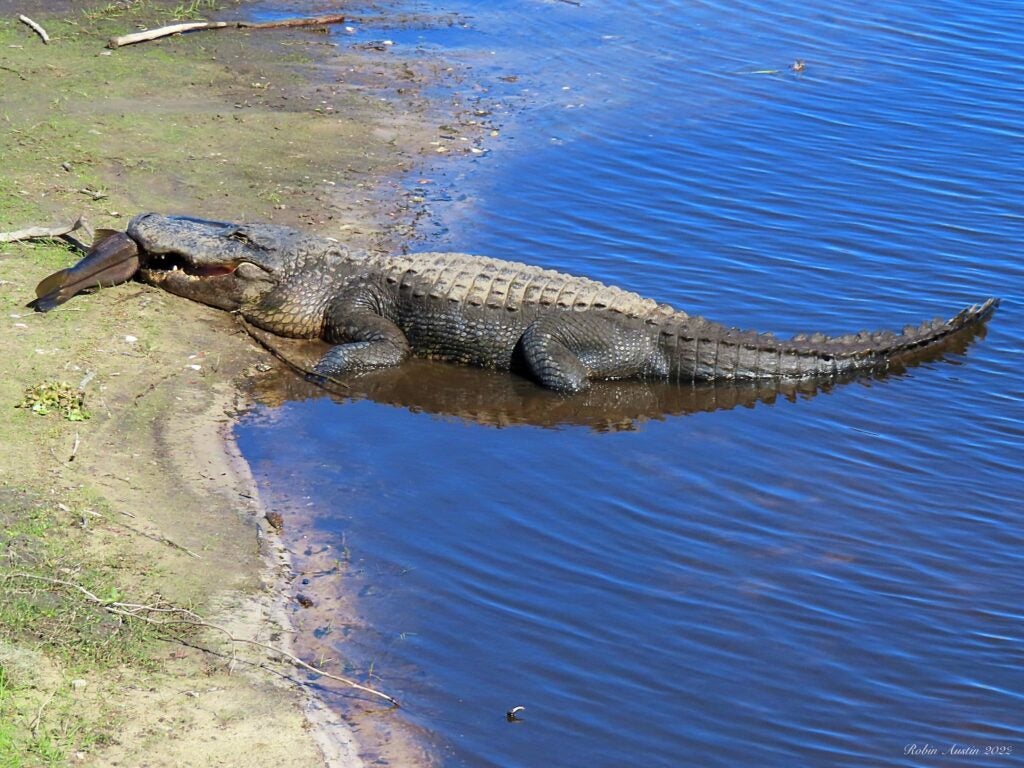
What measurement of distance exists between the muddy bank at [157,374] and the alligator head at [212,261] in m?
0.14

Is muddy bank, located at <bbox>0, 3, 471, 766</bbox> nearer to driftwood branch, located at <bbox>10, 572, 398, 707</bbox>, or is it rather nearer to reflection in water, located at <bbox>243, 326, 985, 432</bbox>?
driftwood branch, located at <bbox>10, 572, 398, 707</bbox>

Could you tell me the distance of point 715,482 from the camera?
721 cm

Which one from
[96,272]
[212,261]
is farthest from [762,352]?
[96,272]

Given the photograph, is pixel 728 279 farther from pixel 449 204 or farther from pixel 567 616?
pixel 567 616

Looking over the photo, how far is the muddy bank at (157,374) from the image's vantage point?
471 centimetres

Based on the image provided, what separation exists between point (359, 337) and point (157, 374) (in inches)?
59.1

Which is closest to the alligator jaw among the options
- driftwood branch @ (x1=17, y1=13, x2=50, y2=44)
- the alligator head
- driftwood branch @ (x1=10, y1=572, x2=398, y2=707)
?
the alligator head

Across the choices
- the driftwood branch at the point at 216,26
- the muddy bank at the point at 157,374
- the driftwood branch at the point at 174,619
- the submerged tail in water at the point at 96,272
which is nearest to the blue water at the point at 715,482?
the driftwood branch at the point at 174,619

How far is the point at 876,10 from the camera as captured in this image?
17.2m

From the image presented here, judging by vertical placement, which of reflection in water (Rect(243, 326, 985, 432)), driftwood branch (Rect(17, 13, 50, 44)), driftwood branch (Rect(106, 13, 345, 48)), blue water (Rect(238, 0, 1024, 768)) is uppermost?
driftwood branch (Rect(106, 13, 345, 48))

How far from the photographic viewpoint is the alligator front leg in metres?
8.31

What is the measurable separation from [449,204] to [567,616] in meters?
5.73

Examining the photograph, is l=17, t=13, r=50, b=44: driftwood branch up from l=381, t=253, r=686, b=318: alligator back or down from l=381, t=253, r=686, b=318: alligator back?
up

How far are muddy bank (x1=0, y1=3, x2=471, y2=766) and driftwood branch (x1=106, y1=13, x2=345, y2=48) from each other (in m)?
0.13
